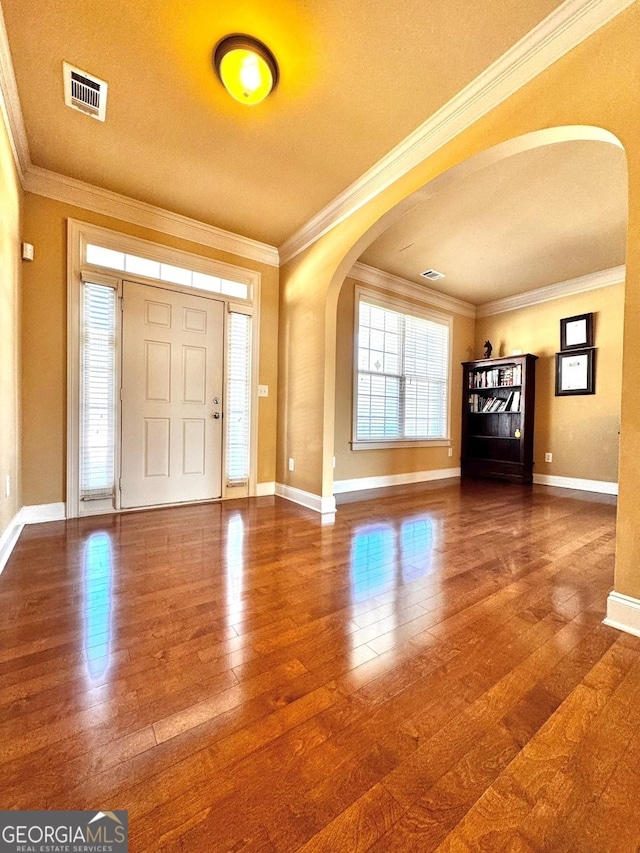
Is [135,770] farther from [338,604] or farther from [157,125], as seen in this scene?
[157,125]

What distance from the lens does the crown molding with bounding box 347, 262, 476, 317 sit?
4465 millimetres

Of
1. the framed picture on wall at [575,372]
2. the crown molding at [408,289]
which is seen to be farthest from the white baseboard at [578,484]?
the crown molding at [408,289]

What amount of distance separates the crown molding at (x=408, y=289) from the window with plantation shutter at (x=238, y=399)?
1.42 metres

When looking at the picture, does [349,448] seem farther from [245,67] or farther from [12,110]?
[12,110]

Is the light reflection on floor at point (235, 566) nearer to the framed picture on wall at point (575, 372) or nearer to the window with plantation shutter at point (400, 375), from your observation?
the window with plantation shutter at point (400, 375)

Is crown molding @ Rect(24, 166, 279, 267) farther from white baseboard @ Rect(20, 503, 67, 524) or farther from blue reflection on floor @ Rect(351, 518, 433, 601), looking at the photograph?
blue reflection on floor @ Rect(351, 518, 433, 601)

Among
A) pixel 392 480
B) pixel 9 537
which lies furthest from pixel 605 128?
pixel 9 537

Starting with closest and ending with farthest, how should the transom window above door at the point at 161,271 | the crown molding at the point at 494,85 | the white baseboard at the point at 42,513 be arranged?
the crown molding at the point at 494,85 → the white baseboard at the point at 42,513 → the transom window above door at the point at 161,271

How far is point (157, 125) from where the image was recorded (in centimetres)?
237

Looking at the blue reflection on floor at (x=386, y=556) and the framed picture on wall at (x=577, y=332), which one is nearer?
the blue reflection on floor at (x=386, y=556)

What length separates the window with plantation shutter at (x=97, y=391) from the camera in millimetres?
3096

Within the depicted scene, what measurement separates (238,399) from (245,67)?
2.66 meters

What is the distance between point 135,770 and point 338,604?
1014 mm

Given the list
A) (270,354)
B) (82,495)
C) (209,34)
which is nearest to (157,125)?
(209,34)
